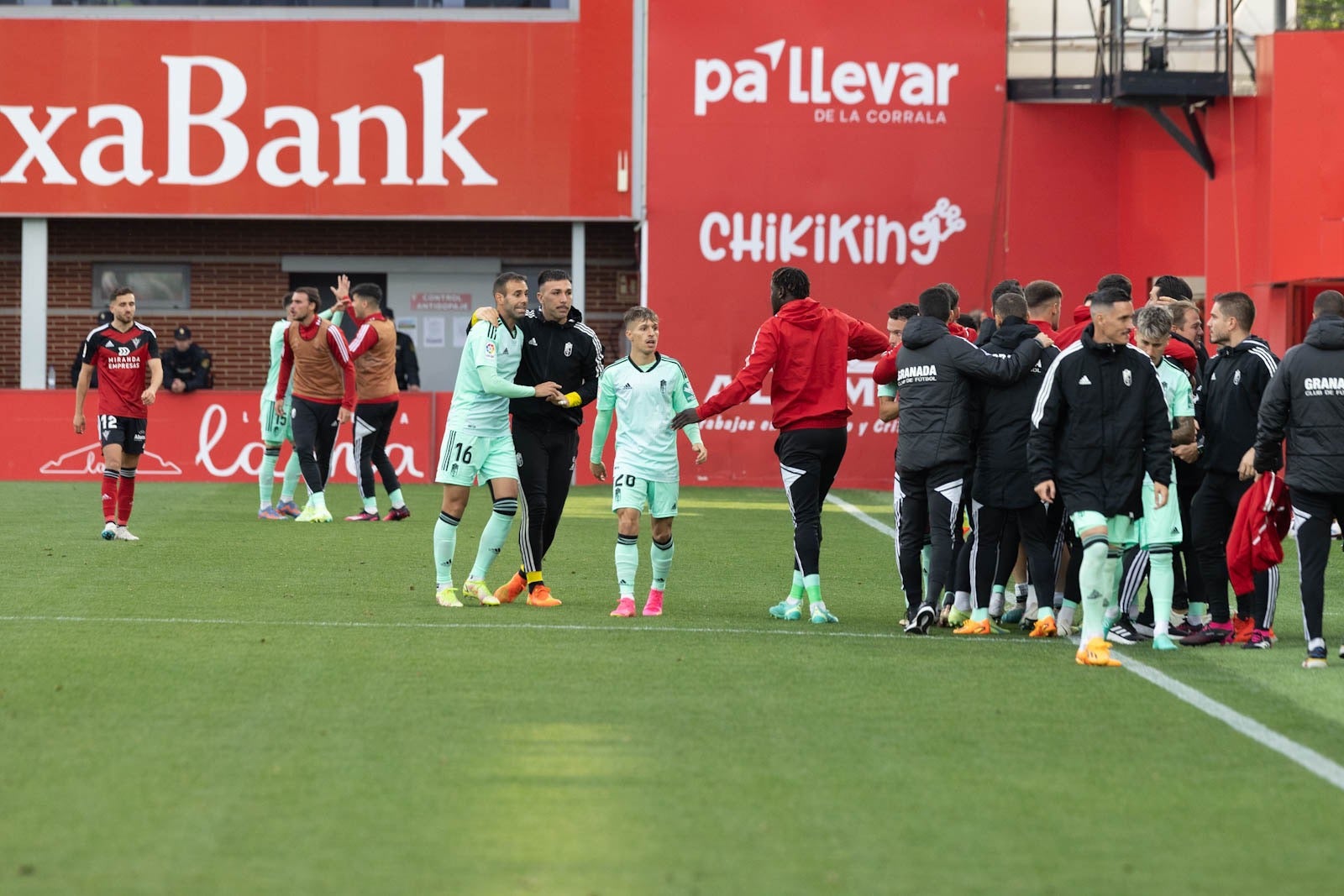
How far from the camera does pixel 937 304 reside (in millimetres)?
9578

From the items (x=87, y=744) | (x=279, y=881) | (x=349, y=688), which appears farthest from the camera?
(x=349, y=688)

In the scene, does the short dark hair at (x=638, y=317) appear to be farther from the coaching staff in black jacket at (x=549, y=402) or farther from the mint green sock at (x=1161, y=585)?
the mint green sock at (x=1161, y=585)

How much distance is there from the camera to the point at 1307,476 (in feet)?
27.8

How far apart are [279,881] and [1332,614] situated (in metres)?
7.60

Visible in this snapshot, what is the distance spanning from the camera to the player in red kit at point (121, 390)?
13961 millimetres

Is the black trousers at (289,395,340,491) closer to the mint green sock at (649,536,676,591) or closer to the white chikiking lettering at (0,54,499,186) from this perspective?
the mint green sock at (649,536,676,591)

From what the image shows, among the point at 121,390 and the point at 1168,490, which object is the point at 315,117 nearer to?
the point at 121,390

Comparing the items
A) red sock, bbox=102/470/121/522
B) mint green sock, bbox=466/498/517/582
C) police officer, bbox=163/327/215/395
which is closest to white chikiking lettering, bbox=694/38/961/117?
police officer, bbox=163/327/215/395

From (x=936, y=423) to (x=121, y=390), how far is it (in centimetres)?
719

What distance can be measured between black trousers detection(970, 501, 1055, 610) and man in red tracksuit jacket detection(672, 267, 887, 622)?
0.85 m

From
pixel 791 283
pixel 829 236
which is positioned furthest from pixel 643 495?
pixel 829 236

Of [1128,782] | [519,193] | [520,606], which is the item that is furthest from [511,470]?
[519,193]

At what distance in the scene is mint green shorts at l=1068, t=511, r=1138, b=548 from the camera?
8.38 metres

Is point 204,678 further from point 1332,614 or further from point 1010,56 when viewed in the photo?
point 1010,56
